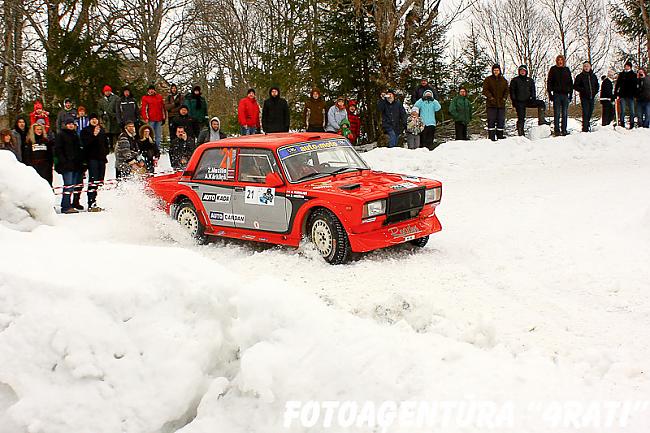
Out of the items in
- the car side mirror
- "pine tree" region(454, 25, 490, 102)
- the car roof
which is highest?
"pine tree" region(454, 25, 490, 102)

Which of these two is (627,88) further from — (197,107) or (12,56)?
(12,56)

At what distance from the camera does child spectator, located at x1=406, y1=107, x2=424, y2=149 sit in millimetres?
18359

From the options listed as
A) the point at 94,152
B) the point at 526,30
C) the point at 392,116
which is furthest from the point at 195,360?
the point at 526,30

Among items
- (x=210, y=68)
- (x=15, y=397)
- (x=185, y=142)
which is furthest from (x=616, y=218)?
(x=210, y=68)

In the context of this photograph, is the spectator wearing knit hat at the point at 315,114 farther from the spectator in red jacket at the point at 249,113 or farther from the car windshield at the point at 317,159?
the car windshield at the point at 317,159

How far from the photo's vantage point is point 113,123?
2017 centimetres

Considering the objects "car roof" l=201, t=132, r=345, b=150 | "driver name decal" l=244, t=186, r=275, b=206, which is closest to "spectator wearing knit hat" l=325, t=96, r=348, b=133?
"car roof" l=201, t=132, r=345, b=150

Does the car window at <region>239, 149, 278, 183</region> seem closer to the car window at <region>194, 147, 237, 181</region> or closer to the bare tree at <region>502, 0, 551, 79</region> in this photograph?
the car window at <region>194, 147, 237, 181</region>

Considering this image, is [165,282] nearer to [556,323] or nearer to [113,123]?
[556,323]

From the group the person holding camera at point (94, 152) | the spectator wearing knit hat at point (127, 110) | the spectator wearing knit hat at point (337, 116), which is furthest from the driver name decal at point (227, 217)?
the spectator wearing knit hat at point (127, 110)

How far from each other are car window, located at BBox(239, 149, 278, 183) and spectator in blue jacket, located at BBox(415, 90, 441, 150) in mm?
9383

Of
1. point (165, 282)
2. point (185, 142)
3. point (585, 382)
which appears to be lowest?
point (585, 382)

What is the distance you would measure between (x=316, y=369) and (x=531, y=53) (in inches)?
2081

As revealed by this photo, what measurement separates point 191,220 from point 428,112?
385 inches
